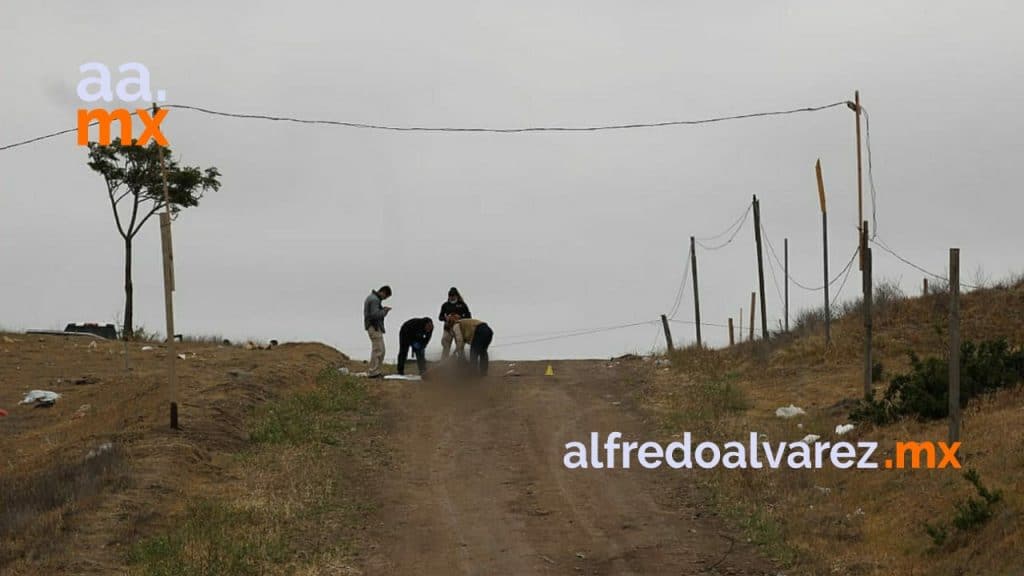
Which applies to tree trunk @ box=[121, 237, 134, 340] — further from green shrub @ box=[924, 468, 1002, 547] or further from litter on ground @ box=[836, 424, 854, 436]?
green shrub @ box=[924, 468, 1002, 547]

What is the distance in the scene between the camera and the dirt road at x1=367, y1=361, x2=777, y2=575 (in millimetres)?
14227

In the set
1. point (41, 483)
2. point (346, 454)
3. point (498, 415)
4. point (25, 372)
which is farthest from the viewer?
point (25, 372)

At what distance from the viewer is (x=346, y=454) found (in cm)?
2003

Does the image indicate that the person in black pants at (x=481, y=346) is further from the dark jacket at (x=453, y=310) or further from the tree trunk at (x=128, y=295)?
the tree trunk at (x=128, y=295)

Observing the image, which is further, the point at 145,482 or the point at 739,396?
the point at 739,396

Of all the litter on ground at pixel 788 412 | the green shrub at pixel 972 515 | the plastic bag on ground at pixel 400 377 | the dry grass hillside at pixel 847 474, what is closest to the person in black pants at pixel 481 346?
the plastic bag on ground at pixel 400 377

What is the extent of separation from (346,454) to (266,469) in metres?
1.52

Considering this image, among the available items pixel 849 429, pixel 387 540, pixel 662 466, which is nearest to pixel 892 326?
pixel 849 429

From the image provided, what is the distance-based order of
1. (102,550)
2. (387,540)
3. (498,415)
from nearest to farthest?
(102,550)
(387,540)
(498,415)

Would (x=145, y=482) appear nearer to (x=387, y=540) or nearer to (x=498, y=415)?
(x=387, y=540)

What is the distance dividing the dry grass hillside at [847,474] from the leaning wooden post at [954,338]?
520mm

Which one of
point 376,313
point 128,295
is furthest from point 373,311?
point 128,295

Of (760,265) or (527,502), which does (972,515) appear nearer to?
(527,502)

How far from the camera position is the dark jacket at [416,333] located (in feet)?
90.1
